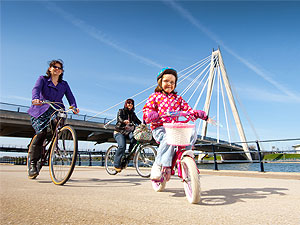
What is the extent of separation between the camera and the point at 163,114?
268 centimetres

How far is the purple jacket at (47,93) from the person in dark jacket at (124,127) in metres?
1.40

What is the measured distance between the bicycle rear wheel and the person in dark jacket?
281mm

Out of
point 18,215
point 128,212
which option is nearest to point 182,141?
point 128,212

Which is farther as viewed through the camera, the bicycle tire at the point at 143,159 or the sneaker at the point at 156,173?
the bicycle tire at the point at 143,159

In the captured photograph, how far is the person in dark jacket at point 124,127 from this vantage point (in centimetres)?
505

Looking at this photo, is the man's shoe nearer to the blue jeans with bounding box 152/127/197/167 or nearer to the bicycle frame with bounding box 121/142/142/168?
the bicycle frame with bounding box 121/142/142/168

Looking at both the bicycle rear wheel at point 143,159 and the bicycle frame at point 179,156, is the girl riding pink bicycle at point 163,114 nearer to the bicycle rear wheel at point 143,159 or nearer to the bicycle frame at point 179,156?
the bicycle frame at point 179,156

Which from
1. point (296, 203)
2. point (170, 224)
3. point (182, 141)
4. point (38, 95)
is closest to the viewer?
point (170, 224)

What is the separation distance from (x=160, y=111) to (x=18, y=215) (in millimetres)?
1695

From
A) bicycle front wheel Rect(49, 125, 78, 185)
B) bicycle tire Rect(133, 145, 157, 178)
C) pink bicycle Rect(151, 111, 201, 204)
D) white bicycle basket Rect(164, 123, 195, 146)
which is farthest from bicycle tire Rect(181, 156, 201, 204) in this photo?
bicycle tire Rect(133, 145, 157, 178)

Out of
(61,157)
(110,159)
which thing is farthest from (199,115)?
(110,159)

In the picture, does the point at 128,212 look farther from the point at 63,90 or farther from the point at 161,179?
the point at 63,90

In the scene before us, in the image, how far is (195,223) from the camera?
55.2 inches

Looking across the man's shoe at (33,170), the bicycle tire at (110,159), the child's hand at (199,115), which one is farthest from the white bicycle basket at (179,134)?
the bicycle tire at (110,159)
